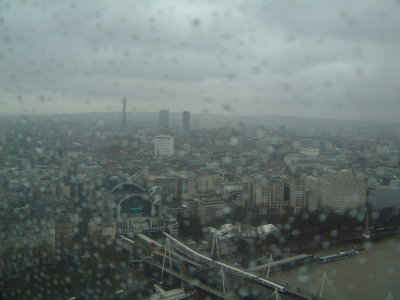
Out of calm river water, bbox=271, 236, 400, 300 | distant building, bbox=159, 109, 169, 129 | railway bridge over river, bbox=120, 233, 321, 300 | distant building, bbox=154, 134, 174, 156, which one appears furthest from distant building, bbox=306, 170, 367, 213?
railway bridge over river, bbox=120, 233, 321, 300

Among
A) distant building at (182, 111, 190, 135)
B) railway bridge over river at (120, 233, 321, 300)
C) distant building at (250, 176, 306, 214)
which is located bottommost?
railway bridge over river at (120, 233, 321, 300)

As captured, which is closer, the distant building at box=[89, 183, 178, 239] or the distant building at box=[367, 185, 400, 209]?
the distant building at box=[89, 183, 178, 239]

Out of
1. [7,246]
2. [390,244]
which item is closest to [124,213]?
[7,246]

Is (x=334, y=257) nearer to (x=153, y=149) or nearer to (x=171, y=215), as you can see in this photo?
(x=171, y=215)

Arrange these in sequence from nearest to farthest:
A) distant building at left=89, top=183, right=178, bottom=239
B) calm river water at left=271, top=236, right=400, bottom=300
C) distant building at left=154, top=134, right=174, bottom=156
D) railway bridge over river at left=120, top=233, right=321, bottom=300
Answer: calm river water at left=271, top=236, right=400, bottom=300, railway bridge over river at left=120, top=233, right=321, bottom=300, distant building at left=89, top=183, right=178, bottom=239, distant building at left=154, top=134, right=174, bottom=156

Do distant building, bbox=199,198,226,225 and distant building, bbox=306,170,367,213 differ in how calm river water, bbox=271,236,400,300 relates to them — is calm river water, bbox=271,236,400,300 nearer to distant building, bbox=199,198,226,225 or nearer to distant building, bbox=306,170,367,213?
distant building, bbox=306,170,367,213

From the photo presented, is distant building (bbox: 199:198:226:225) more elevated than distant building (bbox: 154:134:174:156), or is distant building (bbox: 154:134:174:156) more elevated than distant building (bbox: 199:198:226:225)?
distant building (bbox: 154:134:174:156)

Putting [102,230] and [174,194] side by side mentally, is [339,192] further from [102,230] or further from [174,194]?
[102,230]
